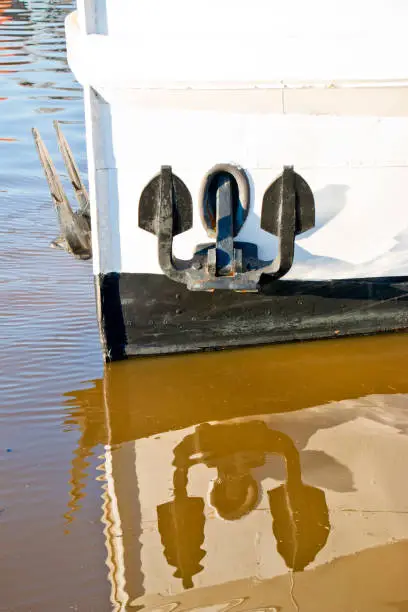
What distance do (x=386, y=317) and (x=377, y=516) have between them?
1543 millimetres

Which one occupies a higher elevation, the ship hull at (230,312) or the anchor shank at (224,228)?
the anchor shank at (224,228)

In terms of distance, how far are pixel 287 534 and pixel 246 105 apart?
1823mm

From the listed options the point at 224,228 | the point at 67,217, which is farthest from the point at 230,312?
the point at 67,217

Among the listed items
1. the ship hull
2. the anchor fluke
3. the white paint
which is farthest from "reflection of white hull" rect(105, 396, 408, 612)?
the anchor fluke

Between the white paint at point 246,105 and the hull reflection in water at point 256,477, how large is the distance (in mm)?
618

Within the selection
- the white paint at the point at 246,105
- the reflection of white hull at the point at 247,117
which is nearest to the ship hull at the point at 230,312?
the reflection of white hull at the point at 247,117

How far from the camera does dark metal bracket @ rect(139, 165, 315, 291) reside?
13.2 ft

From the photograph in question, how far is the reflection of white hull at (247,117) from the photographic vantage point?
154 inches

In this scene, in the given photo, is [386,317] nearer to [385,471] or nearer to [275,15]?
[385,471]

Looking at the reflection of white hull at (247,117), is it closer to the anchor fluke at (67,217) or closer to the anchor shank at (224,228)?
the anchor shank at (224,228)

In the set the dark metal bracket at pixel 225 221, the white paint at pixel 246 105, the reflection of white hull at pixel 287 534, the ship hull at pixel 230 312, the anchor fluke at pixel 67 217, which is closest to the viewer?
the reflection of white hull at pixel 287 534

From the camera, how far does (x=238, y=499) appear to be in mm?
3480

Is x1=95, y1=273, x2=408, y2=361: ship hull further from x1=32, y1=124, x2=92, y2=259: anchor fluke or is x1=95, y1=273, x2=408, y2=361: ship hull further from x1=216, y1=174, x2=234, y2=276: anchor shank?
x1=32, y1=124, x2=92, y2=259: anchor fluke

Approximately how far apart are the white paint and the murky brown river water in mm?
620
